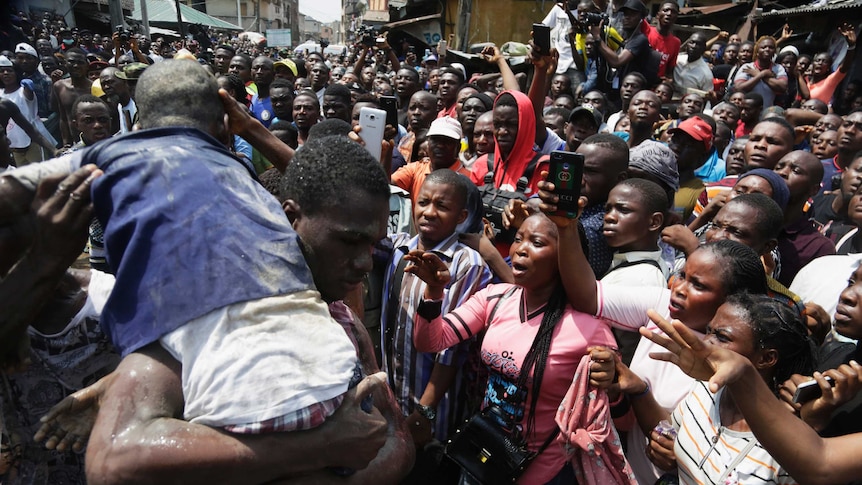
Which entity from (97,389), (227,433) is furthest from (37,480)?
(227,433)

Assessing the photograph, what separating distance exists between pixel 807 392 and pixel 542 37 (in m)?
3.37

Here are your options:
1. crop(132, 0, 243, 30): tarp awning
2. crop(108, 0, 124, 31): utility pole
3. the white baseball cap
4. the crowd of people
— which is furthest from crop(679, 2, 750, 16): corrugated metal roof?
crop(132, 0, 243, 30): tarp awning

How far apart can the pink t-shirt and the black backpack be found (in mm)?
1032

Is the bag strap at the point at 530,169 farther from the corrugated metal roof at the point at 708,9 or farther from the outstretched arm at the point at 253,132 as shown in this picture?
the corrugated metal roof at the point at 708,9

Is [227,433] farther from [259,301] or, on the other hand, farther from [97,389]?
[97,389]

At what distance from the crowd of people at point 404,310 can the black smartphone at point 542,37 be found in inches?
2.3

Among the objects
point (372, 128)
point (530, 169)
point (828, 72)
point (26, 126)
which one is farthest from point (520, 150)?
point (828, 72)

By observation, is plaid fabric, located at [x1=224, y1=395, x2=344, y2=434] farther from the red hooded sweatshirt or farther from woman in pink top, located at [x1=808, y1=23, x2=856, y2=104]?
woman in pink top, located at [x1=808, y1=23, x2=856, y2=104]

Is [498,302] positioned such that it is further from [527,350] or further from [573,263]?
[573,263]

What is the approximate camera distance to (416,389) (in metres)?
2.91

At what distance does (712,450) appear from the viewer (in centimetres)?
186

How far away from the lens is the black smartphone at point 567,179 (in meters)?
2.10

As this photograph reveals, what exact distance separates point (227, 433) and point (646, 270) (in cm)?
211

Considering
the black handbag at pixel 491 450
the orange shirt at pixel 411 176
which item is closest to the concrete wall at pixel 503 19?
the orange shirt at pixel 411 176
